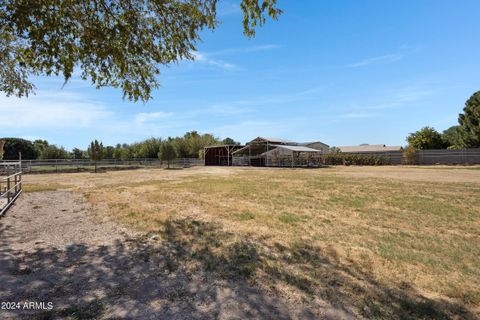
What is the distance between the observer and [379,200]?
9.50m

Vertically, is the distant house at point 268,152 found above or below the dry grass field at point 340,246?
above

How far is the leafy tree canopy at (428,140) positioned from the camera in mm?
38000

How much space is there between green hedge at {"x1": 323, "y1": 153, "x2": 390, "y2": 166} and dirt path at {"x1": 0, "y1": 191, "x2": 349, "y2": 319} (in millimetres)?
37095

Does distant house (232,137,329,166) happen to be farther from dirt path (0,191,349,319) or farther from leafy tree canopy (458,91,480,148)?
dirt path (0,191,349,319)

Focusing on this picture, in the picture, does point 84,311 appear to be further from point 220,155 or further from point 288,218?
point 220,155

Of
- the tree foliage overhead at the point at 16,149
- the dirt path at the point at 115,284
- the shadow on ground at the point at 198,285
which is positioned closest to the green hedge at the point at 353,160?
the shadow on ground at the point at 198,285

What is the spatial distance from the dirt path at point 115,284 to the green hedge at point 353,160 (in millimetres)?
37095

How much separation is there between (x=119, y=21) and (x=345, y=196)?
8.96 m

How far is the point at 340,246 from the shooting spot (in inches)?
200

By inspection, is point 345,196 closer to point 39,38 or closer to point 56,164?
point 39,38

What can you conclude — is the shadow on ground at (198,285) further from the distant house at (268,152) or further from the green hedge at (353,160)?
the green hedge at (353,160)

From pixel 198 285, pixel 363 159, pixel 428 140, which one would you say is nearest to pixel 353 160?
pixel 363 159

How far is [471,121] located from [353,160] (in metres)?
13.3

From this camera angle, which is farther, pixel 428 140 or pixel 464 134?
pixel 428 140
